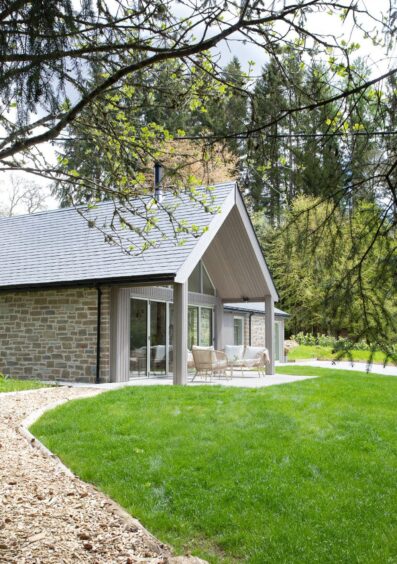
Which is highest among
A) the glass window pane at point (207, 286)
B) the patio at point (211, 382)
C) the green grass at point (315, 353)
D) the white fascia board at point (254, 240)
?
the white fascia board at point (254, 240)

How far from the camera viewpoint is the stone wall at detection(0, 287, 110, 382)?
14.2 metres

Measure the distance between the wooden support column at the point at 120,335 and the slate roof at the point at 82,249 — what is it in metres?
0.75

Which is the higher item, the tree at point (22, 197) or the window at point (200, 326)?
the tree at point (22, 197)

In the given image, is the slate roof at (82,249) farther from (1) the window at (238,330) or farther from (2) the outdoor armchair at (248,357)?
(1) the window at (238,330)

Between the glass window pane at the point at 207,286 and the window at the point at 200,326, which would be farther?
the glass window pane at the point at 207,286

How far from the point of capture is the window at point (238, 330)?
850 inches

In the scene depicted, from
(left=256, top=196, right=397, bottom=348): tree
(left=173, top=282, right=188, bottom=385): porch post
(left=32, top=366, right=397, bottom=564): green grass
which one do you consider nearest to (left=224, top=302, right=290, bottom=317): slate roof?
(left=173, top=282, right=188, bottom=385): porch post

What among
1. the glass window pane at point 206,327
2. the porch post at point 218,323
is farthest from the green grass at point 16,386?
the porch post at point 218,323

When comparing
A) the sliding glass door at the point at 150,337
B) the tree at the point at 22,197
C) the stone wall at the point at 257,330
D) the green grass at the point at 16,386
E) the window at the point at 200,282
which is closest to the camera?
the green grass at the point at 16,386

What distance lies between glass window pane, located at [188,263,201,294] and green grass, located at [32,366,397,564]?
7.81 m

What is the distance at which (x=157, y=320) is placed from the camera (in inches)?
626

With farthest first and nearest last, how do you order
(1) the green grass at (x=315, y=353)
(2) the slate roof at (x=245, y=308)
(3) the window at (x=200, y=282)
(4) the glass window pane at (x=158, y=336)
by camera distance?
(1) the green grass at (x=315, y=353) < (2) the slate roof at (x=245, y=308) < (3) the window at (x=200, y=282) < (4) the glass window pane at (x=158, y=336)

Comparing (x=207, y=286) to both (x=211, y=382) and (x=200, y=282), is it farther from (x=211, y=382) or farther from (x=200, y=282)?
(x=211, y=382)

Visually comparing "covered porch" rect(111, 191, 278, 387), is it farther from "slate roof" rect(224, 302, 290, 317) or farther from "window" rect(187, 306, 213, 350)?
"slate roof" rect(224, 302, 290, 317)
